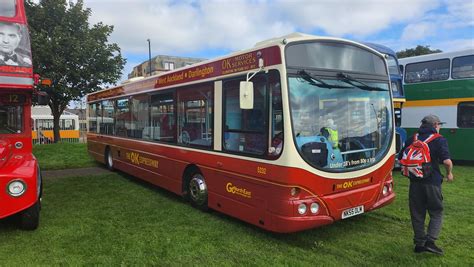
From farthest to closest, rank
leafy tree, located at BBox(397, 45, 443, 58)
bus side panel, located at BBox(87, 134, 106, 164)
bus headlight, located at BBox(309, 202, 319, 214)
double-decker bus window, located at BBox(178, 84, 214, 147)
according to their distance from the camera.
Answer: leafy tree, located at BBox(397, 45, 443, 58)
bus side panel, located at BBox(87, 134, 106, 164)
double-decker bus window, located at BBox(178, 84, 214, 147)
bus headlight, located at BBox(309, 202, 319, 214)

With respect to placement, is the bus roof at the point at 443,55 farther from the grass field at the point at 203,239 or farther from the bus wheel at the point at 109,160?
the bus wheel at the point at 109,160

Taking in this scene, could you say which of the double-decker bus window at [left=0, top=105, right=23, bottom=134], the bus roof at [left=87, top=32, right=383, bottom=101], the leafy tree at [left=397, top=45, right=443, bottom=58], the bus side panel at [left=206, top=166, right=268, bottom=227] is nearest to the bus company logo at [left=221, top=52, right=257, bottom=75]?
the bus roof at [left=87, top=32, right=383, bottom=101]

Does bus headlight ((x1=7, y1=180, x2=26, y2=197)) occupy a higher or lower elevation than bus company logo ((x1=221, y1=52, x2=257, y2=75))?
lower

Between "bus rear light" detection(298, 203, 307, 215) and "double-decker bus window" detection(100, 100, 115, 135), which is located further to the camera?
"double-decker bus window" detection(100, 100, 115, 135)

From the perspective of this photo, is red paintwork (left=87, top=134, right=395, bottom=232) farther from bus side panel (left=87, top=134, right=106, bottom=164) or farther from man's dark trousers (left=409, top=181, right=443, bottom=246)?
bus side panel (left=87, top=134, right=106, bottom=164)

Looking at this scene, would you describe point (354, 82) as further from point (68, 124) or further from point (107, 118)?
point (68, 124)

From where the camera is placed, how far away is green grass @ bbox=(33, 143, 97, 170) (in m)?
13.0

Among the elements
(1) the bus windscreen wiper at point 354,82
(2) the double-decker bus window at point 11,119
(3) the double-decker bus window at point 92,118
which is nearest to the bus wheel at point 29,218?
(2) the double-decker bus window at point 11,119

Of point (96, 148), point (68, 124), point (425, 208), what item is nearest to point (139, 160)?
point (96, 148)

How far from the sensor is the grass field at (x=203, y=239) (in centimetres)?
454

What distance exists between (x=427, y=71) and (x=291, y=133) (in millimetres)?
11390

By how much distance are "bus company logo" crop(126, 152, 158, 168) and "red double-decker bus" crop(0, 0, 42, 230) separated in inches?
99.3

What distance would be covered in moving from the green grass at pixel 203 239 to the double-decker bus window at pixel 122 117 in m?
3.23

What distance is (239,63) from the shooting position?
557 centimetres
